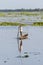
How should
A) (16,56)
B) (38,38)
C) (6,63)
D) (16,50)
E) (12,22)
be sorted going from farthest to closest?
(12,22) < (38,38) < (16,50) < (16,56) < (6,63)

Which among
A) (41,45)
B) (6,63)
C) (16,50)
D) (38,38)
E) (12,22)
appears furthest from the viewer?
(12,22)

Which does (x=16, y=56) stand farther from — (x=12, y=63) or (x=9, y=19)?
(x=9, y=19)

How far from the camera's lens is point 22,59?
768 centimetres

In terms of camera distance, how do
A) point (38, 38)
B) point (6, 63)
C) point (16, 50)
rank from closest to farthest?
point (6, 63) < point (16, 50) < point (38, 38)

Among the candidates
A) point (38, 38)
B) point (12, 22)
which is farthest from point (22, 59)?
point (12, 22)

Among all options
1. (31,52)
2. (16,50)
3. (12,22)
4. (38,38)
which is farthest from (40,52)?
(12,22)

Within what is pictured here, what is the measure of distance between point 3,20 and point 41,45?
23.7 ft

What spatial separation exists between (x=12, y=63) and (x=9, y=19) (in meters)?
10.00

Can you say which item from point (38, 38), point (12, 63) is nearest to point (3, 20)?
point (38, 38)

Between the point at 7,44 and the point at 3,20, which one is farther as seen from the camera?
the point at 3,20

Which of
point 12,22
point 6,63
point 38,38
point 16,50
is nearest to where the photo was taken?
point 6,63

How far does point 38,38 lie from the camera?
11078 millimetres

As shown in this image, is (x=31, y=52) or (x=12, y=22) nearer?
(x=31, y=52)

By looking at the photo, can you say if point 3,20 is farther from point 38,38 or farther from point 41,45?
point 41,45
